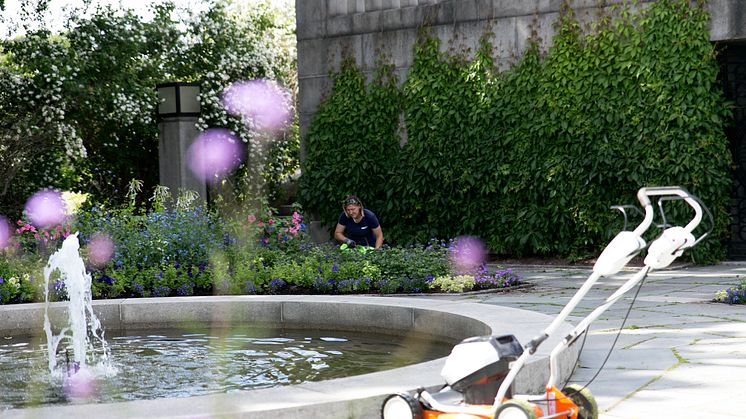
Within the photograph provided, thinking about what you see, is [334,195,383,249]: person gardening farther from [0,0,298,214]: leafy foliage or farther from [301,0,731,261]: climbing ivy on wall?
[0,0,298,214]: leafy foliage

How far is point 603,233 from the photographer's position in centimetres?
1352

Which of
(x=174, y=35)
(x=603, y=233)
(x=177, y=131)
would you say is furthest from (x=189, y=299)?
(x=174, y=35)

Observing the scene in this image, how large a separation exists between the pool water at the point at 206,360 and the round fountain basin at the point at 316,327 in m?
0.13

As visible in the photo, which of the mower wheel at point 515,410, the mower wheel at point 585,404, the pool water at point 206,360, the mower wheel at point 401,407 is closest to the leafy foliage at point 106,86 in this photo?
the pool water at point 206,360

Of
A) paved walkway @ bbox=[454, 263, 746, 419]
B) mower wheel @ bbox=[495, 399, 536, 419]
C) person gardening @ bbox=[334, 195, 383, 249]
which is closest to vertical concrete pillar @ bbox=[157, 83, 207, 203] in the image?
person gardening @ bbox=[334, 195, 383, 249]

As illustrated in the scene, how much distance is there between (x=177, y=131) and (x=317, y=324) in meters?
6.25

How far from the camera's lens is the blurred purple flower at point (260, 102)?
1997cm

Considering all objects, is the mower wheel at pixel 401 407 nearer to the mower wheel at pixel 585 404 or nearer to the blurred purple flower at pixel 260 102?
the mower wheel at pixel 585 404

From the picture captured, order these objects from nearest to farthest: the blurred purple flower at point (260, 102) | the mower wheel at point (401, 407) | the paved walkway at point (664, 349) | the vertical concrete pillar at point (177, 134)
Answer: the mower wheel at point (401, 407) < the paved walkway at point (664, 349) < the vertical concrete pillar at point (177, 134) < the blurred purple flower at point (260, 102)

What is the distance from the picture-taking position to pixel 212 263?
1041 cm

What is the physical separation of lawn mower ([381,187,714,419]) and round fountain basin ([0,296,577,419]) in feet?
0.89

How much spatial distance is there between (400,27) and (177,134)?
404 cm

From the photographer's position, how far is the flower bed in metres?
9.91

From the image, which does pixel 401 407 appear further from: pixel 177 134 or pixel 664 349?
pixel 177 134
